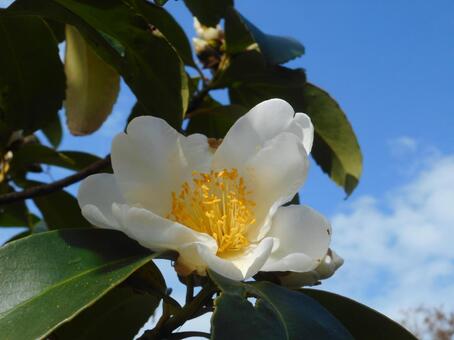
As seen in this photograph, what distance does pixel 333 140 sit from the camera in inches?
60.0

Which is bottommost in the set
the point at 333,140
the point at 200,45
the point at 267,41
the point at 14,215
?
the point at 14,215

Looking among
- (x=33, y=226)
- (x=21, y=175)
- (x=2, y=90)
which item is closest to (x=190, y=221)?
(x=2, y=90)

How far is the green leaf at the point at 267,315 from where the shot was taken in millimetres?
650

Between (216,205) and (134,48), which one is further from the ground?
(134,48)

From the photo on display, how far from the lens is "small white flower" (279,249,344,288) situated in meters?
0.83

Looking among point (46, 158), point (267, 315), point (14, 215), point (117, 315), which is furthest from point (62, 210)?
point (267, 315)

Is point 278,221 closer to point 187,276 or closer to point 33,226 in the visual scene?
point 187,276

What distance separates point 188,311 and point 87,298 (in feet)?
0.51

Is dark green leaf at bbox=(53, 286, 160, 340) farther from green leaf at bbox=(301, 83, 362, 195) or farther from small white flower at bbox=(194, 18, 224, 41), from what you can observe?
small white flower at bbox=(194, 18, 224, 41)

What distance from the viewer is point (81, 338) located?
88 cm

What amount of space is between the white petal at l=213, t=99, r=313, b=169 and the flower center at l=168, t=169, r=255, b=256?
0.08ft

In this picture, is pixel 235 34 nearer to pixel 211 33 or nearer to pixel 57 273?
pixel 211 33

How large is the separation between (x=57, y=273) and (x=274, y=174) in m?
0.28

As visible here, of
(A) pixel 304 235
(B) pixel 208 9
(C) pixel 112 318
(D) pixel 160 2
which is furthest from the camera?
(B) pixel 208 9
